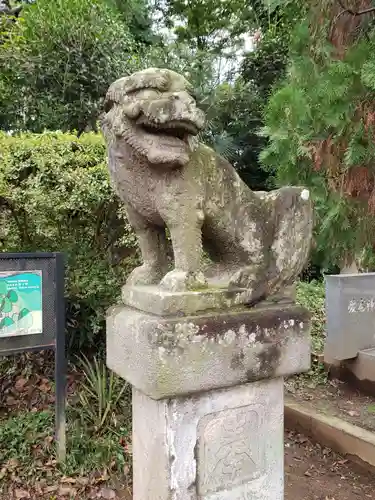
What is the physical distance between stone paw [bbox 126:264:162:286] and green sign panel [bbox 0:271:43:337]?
137cm

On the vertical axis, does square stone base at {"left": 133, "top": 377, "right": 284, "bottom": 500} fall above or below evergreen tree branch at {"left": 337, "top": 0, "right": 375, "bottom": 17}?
below

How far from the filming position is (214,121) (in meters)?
9.17

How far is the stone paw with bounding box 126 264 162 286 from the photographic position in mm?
2002

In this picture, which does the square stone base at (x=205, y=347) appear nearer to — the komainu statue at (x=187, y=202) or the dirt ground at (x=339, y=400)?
the komainu statue at (x=187, y=202)

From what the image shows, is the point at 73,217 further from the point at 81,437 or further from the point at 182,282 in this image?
the point at 182,282

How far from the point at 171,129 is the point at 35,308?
77.7 inches

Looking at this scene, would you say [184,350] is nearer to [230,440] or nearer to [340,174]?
[230,440]

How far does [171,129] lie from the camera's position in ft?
5.40

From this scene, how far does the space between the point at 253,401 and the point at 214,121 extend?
784 cm

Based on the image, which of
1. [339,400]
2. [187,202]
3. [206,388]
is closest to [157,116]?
[187,202]

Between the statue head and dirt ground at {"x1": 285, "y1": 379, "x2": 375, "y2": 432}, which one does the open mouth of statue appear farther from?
dirt ground at {"x1": 285, "y1": 379, "x2": 375, "y2": 432}

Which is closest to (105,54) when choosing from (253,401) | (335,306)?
(335,306)

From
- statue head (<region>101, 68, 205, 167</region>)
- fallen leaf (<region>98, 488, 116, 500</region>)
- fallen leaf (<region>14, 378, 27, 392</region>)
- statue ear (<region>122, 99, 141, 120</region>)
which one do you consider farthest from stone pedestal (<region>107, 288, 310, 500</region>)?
fallen leaf (<region>14, 378, 27, 392</region>)

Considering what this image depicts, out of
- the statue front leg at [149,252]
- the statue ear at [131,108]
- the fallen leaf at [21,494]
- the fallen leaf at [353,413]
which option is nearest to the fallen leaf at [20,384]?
the fallen leaf at [21,494]
